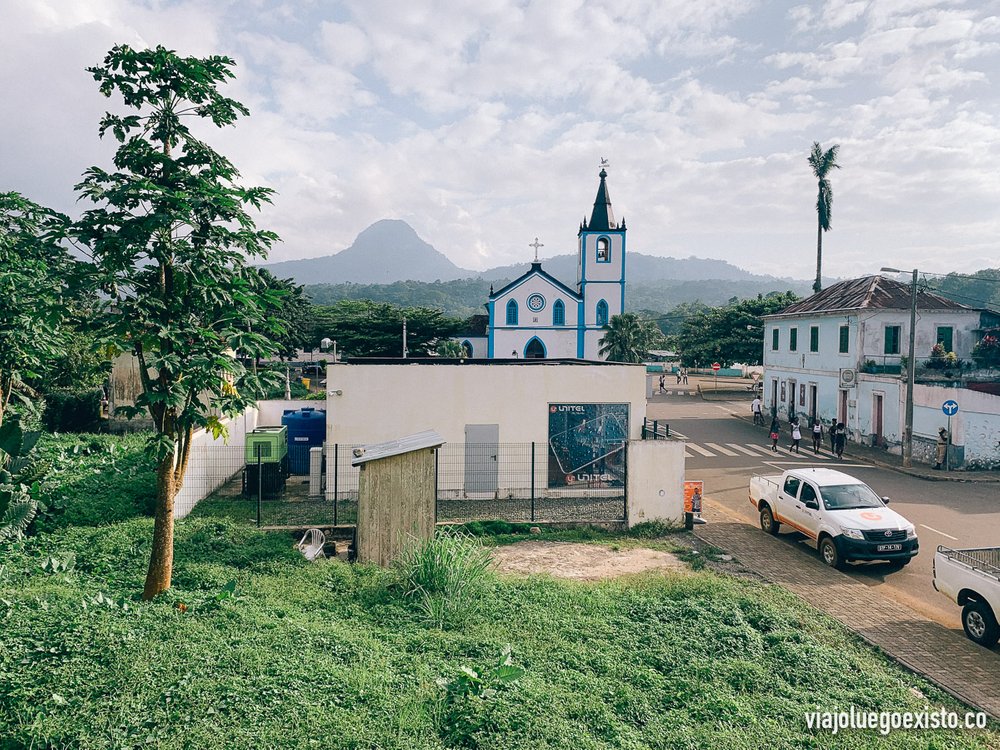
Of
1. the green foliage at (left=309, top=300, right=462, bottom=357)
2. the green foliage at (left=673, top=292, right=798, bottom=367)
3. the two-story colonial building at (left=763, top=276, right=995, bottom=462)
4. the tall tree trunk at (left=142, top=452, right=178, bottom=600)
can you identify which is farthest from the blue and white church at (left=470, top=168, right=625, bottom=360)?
the tall tree trunk at (left=142, top=452, right=178, bottom=600)

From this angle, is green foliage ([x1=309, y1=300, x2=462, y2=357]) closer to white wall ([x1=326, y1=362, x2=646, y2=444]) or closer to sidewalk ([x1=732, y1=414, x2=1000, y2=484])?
sidewalk ([x1=732, y1=414, x2=1000, y2=484])

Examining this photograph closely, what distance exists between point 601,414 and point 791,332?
2326 cm

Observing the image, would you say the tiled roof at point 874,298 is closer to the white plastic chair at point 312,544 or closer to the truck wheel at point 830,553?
the truck wheel at point 830,553

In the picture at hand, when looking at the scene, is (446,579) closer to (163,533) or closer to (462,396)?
(163,533)

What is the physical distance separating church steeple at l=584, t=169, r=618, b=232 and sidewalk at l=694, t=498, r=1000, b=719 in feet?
133

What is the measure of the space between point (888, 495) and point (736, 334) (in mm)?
33227

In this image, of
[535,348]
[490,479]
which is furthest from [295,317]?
[490,479]

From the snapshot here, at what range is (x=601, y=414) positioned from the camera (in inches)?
650

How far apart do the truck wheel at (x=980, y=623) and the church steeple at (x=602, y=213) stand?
44.8 meters

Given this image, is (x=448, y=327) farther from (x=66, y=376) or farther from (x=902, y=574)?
(x=902, y=574)

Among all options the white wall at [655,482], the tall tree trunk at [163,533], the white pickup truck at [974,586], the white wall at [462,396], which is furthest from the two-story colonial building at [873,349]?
the tall tree trunk at [163,533]

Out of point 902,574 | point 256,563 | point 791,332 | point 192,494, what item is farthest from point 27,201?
point 791,332

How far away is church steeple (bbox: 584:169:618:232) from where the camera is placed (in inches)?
2020

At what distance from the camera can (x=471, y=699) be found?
5980mm
